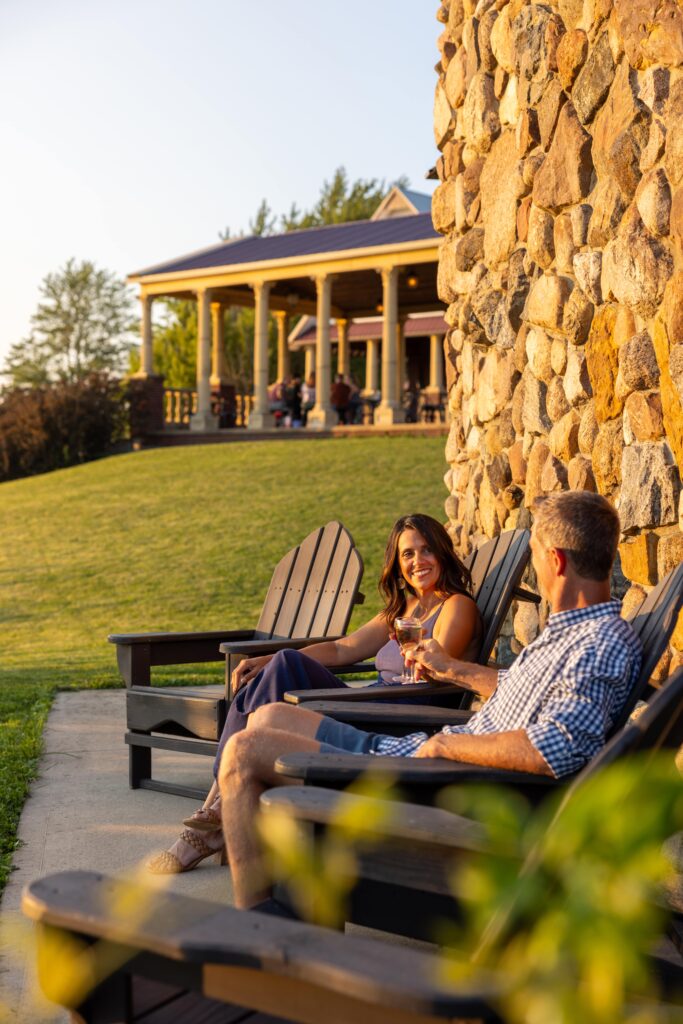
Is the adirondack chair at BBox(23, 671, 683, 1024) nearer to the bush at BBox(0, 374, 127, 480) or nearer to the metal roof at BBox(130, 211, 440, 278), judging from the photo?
the metal roof at BBox(130, 211, 440, 278)

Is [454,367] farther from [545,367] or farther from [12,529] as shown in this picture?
[12,529]

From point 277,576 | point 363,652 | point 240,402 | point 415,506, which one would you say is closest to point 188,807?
point 363,652

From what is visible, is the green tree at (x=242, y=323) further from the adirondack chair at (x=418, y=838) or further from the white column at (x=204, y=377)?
the adirondack chair at (x=418, y=838)

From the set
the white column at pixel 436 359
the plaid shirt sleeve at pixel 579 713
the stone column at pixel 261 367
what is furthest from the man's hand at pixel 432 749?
the white column at pixel 436 359

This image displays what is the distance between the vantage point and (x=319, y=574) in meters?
5.79

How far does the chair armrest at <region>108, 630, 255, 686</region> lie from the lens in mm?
5398

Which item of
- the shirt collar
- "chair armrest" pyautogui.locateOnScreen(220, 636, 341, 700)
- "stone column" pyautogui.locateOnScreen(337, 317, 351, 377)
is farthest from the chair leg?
"stone column" pyautogui.locateOnScreen(337, 317, 351, 377)

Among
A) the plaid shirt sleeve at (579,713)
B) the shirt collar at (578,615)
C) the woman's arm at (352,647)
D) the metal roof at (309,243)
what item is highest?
the metal roof at (309,243)

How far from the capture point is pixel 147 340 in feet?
89.0

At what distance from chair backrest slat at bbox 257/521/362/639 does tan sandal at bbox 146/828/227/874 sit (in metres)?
1.62

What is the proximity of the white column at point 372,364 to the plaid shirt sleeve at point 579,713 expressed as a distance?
30.7 m

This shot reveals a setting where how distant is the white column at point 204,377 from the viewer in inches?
1055

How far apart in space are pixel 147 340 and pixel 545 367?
2337 cm

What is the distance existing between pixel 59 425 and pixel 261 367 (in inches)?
181
